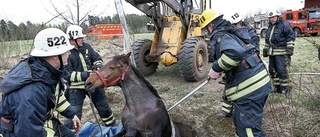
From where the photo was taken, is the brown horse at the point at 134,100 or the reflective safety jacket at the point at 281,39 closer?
the brown horse at the point at 134,100

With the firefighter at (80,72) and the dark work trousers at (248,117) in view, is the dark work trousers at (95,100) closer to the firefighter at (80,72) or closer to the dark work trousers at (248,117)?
the firefighter at (80,72)

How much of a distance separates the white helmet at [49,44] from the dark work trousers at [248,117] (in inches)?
81.1

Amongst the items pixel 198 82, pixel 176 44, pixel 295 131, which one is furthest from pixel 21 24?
pixel 295 131

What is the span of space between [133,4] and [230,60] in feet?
13.4

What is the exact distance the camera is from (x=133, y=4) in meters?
6.62

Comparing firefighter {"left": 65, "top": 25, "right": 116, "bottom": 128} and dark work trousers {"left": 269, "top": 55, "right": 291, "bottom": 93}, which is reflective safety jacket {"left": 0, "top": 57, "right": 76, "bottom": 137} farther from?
dark work trousers {"left": 269, "top": 55, "right": 291, "bottom": 93}

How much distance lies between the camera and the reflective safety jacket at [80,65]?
400 centimetres

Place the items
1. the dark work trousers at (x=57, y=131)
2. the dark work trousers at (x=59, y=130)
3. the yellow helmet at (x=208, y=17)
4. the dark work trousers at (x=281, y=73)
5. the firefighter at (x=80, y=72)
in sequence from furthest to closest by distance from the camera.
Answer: the dark work trousers at (x=281, y=73), the firefighter at (x=80, y=72), the yellow helmet at (x=208, y=17), the dark work trousers at (x=59, y=130), the dark work trousers at (x=57, y=131)

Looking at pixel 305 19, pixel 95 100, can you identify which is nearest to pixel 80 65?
pixel 95 100

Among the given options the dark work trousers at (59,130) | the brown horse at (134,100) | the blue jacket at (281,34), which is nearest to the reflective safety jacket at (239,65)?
the brown horse at (134,100)

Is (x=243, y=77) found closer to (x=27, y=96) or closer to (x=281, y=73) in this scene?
(x=27, y=96)

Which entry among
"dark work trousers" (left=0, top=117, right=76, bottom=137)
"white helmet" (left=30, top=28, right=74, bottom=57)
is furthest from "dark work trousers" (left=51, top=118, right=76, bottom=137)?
"white helmet" (left=30, top=28, right=74, bottom=57)

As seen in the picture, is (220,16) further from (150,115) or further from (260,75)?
(150,115)

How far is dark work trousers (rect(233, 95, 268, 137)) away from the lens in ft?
10.2
